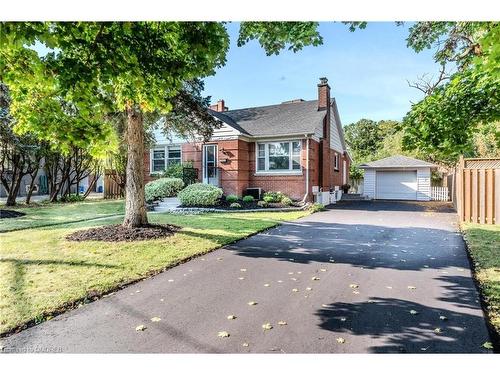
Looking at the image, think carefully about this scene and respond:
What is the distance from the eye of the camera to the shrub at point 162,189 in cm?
1150

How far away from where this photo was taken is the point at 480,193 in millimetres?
7402

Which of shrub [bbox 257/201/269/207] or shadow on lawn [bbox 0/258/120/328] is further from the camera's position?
shrub [bbox 257/201/269/207]

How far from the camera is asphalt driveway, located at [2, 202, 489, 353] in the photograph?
219 centimetres

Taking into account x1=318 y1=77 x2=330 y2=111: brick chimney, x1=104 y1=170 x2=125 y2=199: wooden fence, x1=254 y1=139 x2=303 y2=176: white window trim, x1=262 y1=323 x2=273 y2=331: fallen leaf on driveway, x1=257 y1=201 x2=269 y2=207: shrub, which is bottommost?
x1=262 y1=323 x2=273 y2=331: fallen leaf on driveway

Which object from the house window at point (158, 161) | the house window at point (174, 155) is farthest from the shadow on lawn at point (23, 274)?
the house window at point (158, 161)

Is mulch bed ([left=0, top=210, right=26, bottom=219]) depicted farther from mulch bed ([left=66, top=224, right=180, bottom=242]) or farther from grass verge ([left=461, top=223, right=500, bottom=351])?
grass verge ([left=461, top=223, right=500, bottom=351])

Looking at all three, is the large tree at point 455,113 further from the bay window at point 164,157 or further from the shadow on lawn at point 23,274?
the bay window at point 164,157

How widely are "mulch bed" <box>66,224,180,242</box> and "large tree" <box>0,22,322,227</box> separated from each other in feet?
5.76

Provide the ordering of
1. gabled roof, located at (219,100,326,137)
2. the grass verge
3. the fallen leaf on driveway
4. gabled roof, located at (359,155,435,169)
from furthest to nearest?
gabled roof, located at (359,155,435,169) < gabled roof, located at (219,100,326,137) < the grass verge < the fallen leaf on driveway

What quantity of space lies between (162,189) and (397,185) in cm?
1259

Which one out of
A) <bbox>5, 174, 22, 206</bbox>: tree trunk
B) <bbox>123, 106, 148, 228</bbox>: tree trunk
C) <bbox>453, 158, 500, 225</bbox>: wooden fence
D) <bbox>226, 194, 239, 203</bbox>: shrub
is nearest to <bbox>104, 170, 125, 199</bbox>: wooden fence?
<bbox>5, 174, 22, 206</bbox>: tree trunk

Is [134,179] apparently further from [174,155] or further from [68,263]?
[174,155]

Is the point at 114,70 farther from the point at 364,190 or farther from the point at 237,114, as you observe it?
the point at 364,190
